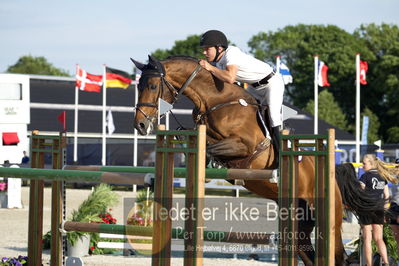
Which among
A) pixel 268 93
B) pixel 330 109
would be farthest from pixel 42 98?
pixel 268 93

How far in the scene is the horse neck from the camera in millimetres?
5941

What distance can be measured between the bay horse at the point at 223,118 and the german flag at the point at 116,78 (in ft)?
57.3

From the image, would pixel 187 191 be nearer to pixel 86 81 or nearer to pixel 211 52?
pixel 211 52

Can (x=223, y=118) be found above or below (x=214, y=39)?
below

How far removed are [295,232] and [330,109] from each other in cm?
3927

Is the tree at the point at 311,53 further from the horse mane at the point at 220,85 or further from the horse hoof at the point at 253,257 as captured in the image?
the horse mane at the point at 220,85

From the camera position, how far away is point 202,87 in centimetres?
597

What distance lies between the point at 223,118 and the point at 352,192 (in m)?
1.46

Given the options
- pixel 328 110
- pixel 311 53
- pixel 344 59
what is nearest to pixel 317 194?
pixel 328 110

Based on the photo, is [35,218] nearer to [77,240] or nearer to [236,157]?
[236,157]

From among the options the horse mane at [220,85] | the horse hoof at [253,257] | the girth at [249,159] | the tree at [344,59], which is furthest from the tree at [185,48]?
the girth at [249,159]

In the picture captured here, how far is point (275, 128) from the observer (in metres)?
5.87

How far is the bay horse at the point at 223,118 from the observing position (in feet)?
18.6

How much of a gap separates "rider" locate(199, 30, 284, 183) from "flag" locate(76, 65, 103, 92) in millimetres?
17997
